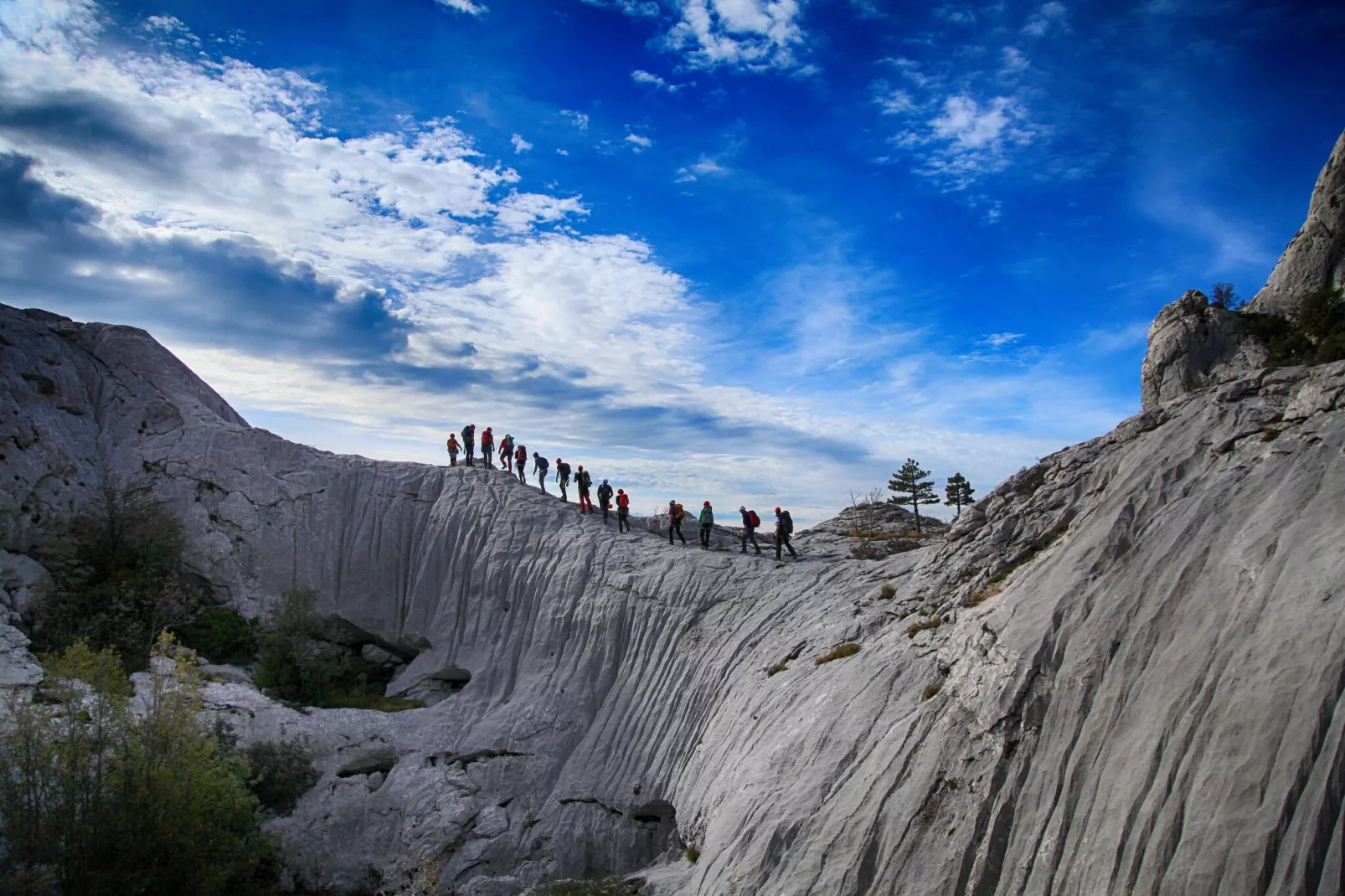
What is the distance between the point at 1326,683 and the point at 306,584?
35826mm

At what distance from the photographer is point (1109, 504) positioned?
14.9 metres

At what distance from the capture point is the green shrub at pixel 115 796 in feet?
60.6

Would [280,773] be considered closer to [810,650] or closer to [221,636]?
[221,636]

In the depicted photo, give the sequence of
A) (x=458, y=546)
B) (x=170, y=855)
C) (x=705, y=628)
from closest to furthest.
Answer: (x=170, y=855) → (x=705, y=628) → (x=458, y=546)

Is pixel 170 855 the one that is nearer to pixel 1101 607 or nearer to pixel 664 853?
pixel 664 853

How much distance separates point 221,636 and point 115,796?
1401 centimetres

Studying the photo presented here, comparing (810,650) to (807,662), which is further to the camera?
(810,650)

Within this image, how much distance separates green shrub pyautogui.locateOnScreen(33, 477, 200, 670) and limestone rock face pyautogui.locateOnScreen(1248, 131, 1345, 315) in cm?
3778

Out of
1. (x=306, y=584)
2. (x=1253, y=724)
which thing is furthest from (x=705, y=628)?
(x=306, y=584)

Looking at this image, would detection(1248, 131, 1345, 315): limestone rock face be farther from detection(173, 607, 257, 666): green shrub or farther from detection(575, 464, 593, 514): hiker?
detection(173, 607, 257, 666): green shrub

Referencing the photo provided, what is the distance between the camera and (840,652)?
63.2 feet

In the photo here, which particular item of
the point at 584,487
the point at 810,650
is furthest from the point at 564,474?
the point at 810,650

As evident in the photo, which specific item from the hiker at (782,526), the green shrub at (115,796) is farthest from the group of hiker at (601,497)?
the green shrub at (115,796)

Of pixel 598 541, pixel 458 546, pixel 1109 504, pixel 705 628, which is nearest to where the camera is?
pixel 1109 504
